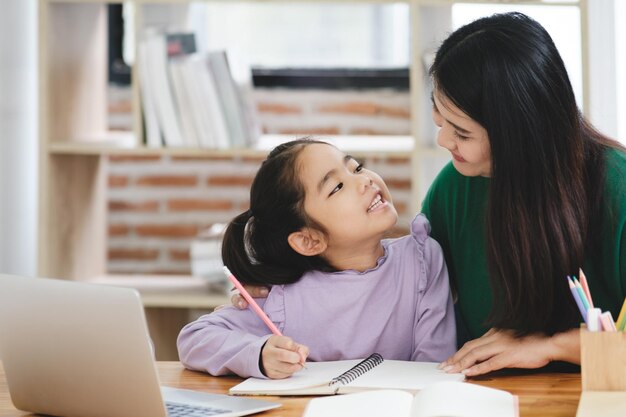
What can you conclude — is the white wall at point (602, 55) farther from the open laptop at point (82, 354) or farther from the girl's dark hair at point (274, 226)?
the open laptop at point (82, 354)

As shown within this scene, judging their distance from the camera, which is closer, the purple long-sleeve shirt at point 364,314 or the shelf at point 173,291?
the purple long-sleeve shirt at point 364,314

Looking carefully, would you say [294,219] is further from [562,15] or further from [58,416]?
[562,15]

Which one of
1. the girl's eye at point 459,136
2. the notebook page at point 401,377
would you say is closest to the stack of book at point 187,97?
the girl's eye at point 459,136

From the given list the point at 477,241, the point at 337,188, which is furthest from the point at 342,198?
the point at 477,241

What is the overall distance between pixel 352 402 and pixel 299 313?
0.41 meters

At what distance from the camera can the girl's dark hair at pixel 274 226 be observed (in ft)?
5.27

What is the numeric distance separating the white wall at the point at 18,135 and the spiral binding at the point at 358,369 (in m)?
1.81

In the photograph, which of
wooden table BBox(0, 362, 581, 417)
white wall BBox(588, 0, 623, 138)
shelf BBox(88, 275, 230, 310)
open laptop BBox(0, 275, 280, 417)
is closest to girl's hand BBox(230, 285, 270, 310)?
wooden table BBox(0, 362, 581, 417)

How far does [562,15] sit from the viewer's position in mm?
2680

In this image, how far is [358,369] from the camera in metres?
1.38

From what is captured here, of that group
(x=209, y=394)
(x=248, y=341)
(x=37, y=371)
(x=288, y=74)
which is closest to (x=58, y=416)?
(x=37, y=371)

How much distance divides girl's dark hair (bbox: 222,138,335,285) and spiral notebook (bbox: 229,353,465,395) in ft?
0.74

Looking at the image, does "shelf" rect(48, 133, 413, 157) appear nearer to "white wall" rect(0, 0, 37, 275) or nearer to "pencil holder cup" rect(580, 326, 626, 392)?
A: "white wall" rect(0, 0, 37, 275)

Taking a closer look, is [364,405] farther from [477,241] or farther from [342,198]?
[477,241]
